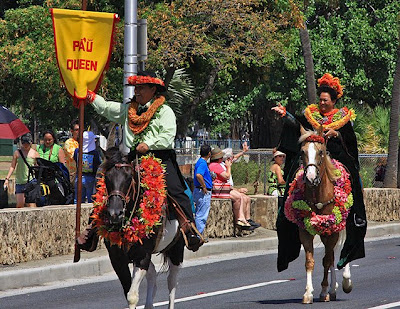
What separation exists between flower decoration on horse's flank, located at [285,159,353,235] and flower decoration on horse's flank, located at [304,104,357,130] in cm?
44

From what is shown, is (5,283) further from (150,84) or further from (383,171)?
(383,171)

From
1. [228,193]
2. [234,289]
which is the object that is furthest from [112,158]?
[228,193]

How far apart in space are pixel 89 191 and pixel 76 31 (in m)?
5.93

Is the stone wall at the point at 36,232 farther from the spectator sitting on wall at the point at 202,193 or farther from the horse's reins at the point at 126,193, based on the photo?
the horse's reins at the point at 126,193

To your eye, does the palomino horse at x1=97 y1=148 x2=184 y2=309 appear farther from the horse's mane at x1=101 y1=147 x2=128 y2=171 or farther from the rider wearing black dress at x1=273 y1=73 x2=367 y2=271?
the rider wearing black dress at x1=273 y1=73 x2=367 y2=271

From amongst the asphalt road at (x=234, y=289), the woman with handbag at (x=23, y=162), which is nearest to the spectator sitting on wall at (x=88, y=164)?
the woman with handbag at (x=23, y=162)

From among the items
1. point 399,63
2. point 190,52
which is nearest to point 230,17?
point 190,52

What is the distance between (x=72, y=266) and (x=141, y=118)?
15.7 feet

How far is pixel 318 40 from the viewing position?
46500 millimetres

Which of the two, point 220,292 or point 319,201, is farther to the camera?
point 220,292

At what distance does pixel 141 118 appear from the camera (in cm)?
915

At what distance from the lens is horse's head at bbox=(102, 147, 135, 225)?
8281mm

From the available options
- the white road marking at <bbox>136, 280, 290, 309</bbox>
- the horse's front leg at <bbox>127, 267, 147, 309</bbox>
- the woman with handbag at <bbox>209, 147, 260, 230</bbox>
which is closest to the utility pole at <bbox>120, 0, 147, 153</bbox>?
the white road marking at <bbox>136, 280, 290, 309</bbox>

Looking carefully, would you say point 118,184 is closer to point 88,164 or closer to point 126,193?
point 126,193
